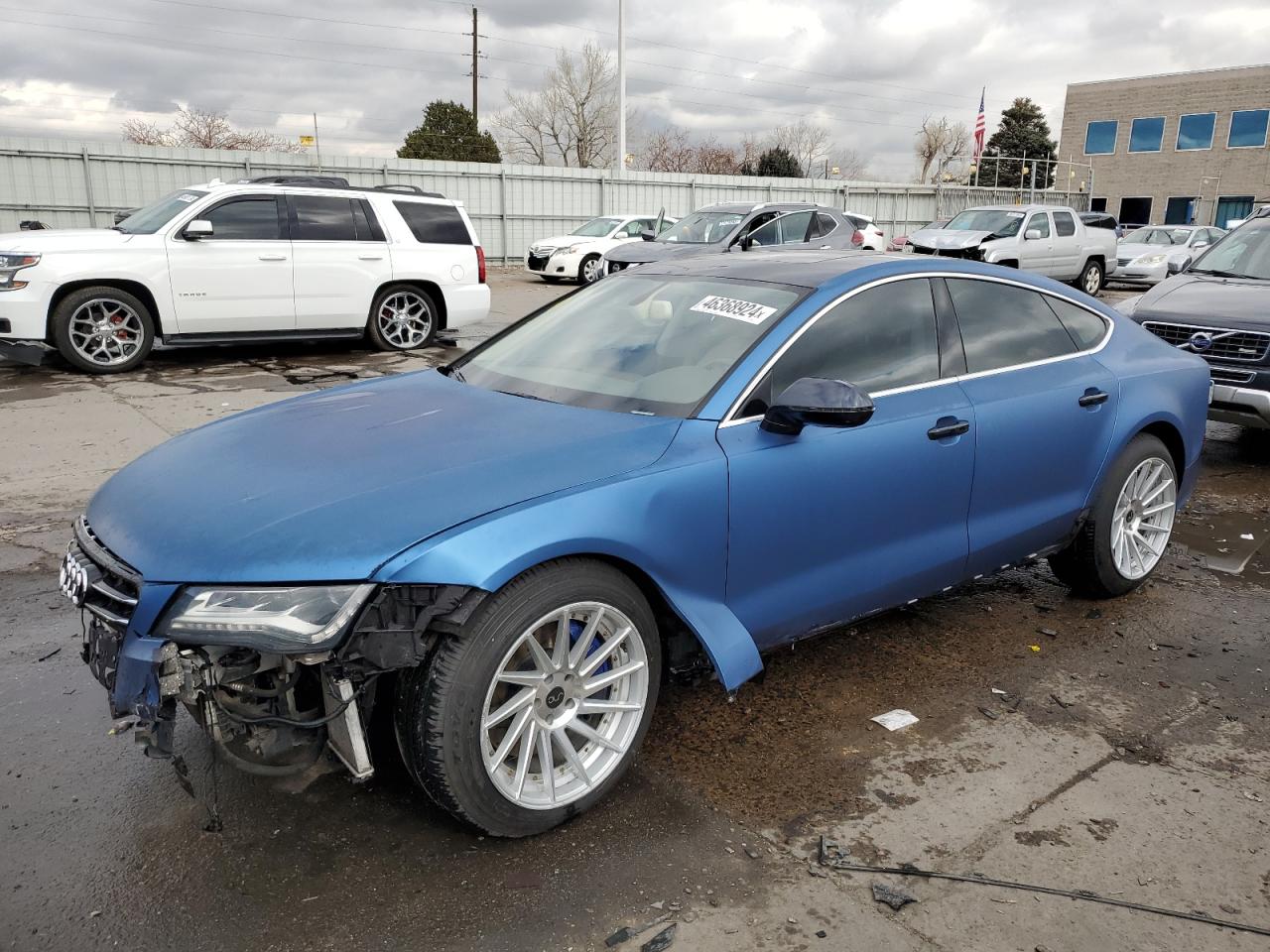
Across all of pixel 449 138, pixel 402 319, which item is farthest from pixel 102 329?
pixel 449 138

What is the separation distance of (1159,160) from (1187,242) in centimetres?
3012

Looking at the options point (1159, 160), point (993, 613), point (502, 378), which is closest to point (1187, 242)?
point (993, 613)

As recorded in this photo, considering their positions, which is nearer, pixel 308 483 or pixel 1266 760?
pixel 308 483

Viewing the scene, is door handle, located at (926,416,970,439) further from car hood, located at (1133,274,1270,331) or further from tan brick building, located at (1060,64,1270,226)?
tan brick building, located at (1060,64,1270,226)

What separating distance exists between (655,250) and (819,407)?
43.4ft

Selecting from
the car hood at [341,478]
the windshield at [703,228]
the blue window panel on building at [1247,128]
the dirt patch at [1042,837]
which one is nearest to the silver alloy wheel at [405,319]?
the windshield at [703,228]

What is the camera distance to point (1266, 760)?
3305 millimetres

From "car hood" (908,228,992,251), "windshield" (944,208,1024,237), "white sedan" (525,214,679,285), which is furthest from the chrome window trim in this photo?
"white sedan" (525,214,679,285)

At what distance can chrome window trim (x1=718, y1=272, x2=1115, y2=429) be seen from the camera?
3.17 meters

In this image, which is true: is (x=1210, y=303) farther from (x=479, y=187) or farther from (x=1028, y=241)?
(x=479, y=187)

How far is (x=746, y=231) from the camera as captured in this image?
51.1 feet

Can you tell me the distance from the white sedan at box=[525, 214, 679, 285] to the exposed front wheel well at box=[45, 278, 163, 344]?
11.2 m

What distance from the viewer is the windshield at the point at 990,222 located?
18.2 metres

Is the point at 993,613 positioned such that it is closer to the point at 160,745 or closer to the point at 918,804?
the point at 918,804
